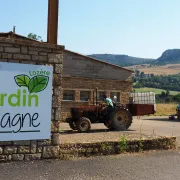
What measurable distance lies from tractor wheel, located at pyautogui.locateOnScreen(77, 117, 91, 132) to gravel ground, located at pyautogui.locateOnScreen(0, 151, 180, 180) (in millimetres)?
6094

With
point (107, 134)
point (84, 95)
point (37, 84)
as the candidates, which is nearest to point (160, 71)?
point (84, 95)

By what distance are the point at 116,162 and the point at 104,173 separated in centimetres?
110

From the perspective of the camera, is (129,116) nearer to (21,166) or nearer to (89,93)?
(21,166)

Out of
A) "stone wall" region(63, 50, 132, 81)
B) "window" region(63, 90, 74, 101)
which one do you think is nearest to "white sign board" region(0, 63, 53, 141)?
"stone wall" region(63, 50, 132, 81)

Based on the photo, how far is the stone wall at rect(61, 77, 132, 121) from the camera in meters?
25.2

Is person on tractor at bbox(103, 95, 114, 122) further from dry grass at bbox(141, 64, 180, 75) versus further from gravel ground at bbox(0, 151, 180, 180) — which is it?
dry grass at bbox(141, 64, 180, 75)

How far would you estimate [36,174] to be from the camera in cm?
688

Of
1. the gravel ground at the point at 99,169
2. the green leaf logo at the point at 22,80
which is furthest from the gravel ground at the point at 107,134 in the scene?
the green leaf logo at the point at 22,80

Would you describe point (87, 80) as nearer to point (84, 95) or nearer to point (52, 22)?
point (84, 95)

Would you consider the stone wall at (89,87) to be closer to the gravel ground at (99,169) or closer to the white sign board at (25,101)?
the gravel ground at (99,169)

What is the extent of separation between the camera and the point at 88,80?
26156mm

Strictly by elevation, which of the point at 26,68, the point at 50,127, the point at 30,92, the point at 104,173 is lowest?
the point at 104,173

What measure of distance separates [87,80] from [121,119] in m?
10.7

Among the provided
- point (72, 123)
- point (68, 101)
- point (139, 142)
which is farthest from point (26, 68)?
point (68, 101)
